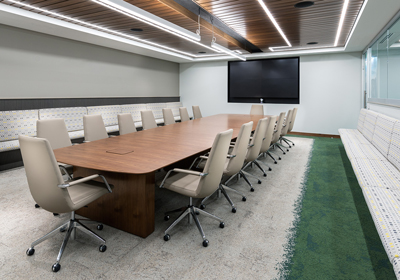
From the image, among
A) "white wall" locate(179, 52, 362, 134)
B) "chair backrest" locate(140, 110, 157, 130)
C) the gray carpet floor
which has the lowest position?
the gray carpet floor

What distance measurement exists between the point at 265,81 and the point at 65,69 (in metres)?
6.19

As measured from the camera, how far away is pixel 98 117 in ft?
13.9

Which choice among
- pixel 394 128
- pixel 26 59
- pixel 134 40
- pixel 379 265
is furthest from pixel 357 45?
pixel 26 59

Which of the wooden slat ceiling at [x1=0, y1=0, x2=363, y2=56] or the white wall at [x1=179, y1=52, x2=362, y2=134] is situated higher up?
the wooden slat ceiling at [x1=0, y1=0, x2=363, y2=56]

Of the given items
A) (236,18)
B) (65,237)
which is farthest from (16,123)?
(236,18)

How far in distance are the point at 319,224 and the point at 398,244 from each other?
3.85ft

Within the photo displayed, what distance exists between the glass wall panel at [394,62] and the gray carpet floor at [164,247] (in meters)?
2.68

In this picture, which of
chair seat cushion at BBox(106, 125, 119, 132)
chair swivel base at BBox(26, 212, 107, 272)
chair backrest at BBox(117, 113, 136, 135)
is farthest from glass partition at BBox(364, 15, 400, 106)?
chair seat cushion at BBox(106, 125, 119, 132)

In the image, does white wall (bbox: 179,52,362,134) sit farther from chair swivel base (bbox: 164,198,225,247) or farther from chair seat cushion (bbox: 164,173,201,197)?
chair seat cushion (bbox: 164,173,201,197)

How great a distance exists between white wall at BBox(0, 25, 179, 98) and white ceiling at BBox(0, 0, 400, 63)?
27cm

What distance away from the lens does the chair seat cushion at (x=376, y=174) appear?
2.59 metres

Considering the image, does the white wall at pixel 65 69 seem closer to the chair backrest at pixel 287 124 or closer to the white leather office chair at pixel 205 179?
the white leather office chair at pixel 205 179

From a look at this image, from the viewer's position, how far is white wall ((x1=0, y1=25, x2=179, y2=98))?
5.22 m

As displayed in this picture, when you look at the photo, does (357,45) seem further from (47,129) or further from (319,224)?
(47,129)
